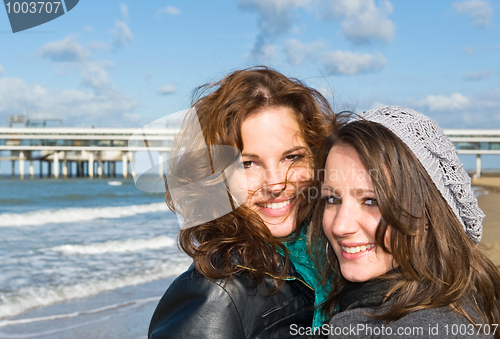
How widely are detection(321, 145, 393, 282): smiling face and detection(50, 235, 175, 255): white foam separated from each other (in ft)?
25.1

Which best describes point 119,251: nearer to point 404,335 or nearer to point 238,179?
point 238,179

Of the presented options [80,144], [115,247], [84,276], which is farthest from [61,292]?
[80,144]

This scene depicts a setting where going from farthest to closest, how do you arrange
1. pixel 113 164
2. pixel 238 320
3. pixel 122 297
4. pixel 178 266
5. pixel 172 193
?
pixel 113 164 < pixel 178 266 < pixel 122 297 < pixel 172 193 < pixel 238 320

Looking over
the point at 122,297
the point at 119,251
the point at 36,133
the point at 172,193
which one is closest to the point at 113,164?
the point at 36,133

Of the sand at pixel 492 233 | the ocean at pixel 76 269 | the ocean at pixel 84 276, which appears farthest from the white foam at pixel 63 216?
the sand at pixel 492 233

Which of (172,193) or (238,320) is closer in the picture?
(238,320)

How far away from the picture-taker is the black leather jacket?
135 centimetres

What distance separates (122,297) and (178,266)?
5.88ft

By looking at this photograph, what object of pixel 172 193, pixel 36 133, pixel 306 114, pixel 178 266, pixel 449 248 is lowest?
pixel 178 266

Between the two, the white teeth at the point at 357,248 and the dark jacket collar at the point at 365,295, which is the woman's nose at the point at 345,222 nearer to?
the white teeth at the point at 357,248

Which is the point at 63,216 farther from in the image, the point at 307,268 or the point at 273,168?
the point at 307,268

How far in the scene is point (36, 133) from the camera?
136 feet

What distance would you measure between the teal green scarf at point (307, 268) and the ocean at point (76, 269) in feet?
9.72

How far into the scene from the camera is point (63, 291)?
5641 millimetres
